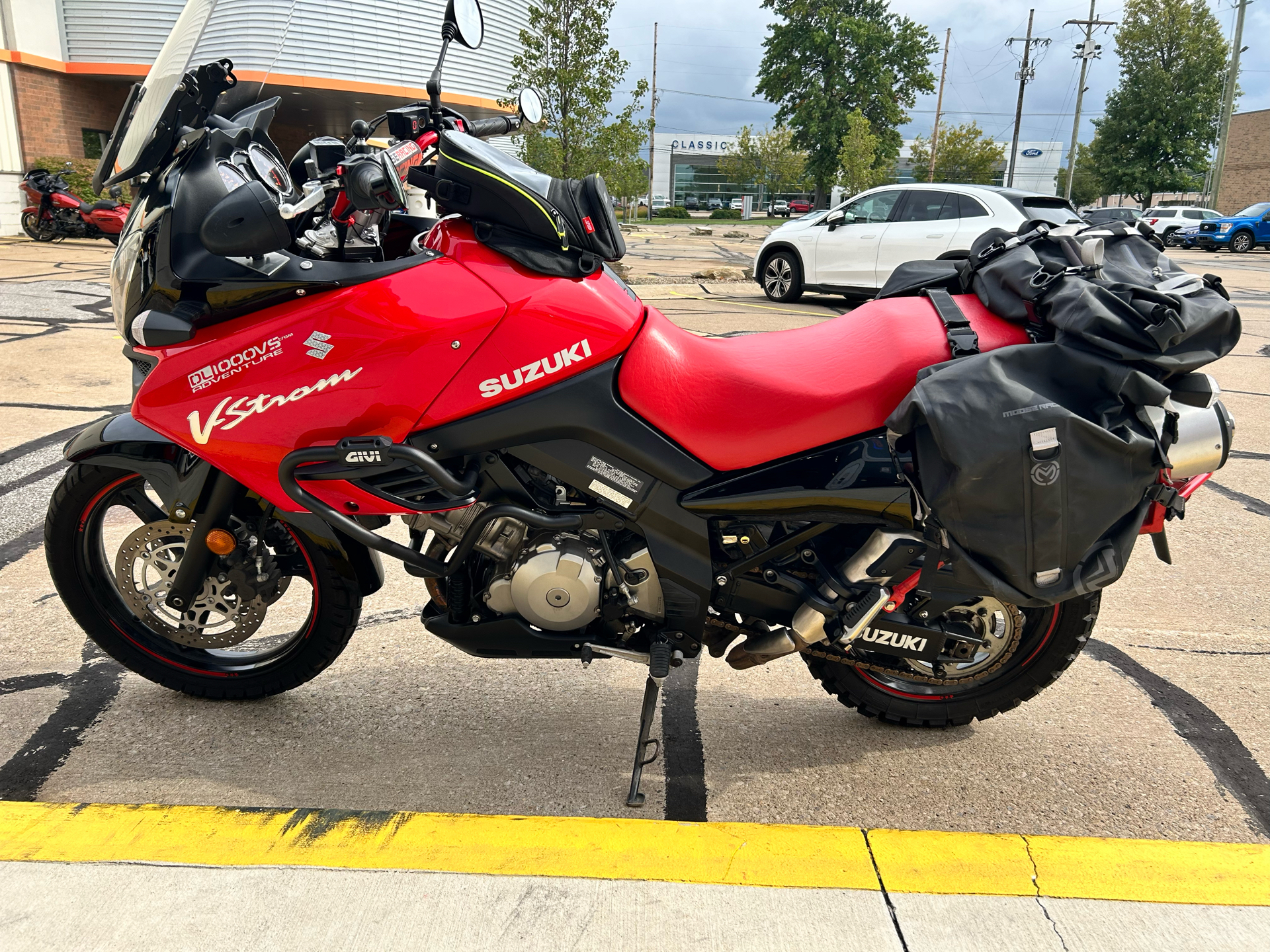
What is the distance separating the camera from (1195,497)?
477 centimetres

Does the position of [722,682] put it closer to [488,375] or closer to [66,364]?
[488,375]

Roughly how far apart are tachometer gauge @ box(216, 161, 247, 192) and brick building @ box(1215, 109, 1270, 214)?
51.0 m

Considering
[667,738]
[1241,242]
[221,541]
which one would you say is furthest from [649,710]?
[1241,242]

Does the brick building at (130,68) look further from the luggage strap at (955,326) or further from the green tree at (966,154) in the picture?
the green tree at (966,154)

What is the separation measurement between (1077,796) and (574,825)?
138 cm

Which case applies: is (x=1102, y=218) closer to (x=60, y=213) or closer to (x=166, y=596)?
(x=166, y=596)

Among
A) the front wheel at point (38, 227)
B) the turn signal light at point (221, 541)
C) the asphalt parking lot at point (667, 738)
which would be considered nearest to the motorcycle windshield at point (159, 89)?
the turn signal light at point (221, 541)

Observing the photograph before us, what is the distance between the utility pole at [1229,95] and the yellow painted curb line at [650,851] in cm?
4138

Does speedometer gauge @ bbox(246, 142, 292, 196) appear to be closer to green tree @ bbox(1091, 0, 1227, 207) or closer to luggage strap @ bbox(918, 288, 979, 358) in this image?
luggage strap @ bbox(918, 288, 979, 358)

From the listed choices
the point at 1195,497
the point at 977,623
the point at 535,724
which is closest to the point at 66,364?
the point at 535,724

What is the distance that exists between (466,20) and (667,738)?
211 centimetres

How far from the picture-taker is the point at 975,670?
255 centimetres

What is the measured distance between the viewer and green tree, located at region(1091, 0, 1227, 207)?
3919 centimetres

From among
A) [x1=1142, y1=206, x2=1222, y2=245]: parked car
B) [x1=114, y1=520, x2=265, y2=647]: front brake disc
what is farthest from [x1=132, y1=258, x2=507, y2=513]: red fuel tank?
[x1=1142, y1=206, x2=1222, y2=245]: parked car
